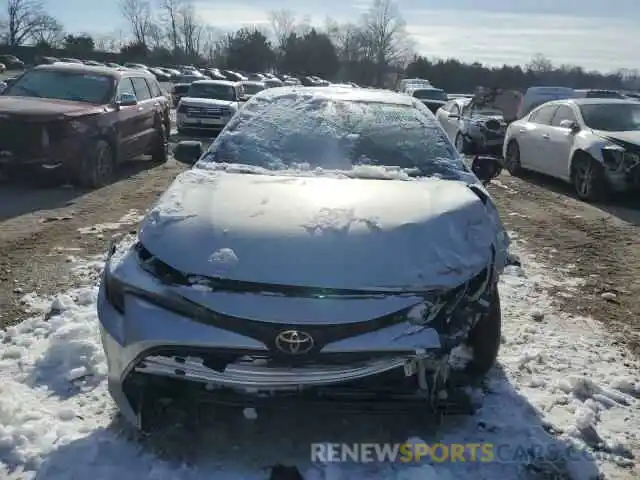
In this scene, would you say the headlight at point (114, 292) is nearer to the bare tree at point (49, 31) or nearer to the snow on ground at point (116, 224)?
the snow on ground at point (116, 224)

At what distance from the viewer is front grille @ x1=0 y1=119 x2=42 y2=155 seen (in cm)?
859

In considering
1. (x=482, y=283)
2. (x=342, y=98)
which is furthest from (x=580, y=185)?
(x=482, y=283)

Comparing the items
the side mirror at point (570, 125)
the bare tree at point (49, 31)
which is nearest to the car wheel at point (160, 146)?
the side mirror at point (570, 125)

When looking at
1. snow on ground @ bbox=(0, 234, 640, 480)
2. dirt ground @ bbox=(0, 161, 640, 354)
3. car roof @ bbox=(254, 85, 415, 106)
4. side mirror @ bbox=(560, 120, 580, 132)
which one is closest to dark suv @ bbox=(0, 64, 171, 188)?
dirt ground @ bbox=(0, 161, 640, 354)

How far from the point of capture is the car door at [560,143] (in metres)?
10.2

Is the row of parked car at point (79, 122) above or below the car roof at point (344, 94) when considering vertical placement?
below

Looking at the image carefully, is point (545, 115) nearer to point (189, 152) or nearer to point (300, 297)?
point (189, 152)

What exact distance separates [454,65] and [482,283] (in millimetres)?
66093

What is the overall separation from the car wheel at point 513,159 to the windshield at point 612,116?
2057 millimetres

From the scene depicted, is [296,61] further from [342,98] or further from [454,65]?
[342,98]

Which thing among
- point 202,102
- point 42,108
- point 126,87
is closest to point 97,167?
point 42,108

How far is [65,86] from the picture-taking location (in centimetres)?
991

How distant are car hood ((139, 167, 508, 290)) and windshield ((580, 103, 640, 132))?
7.24 m

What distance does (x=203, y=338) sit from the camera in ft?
8.52
